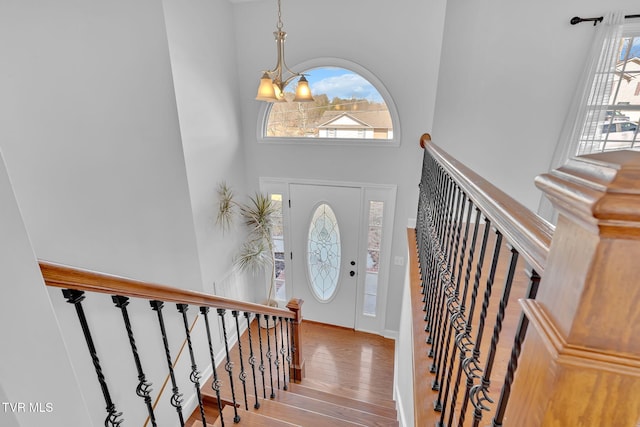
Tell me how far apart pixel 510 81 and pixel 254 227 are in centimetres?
343

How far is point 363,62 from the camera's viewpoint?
10.8 ft

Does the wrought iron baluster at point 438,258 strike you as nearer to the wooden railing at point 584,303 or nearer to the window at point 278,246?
the wooden railing at point 584,303

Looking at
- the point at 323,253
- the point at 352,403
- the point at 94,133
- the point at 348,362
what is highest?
the point at 94,133

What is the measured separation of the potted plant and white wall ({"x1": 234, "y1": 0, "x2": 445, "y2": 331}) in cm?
53

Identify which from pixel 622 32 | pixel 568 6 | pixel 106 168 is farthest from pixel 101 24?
pixel 622 32

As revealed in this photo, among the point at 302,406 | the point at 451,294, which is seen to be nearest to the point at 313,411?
the point at 302,406

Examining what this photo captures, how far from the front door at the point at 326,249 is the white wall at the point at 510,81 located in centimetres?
146

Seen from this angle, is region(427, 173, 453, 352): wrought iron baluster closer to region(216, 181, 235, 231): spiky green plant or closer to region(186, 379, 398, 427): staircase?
region(186, 379, 398, 427): staircase

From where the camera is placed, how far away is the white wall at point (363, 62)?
3.08 meters

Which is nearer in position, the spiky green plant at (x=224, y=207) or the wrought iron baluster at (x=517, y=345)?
the wrought iron baluster at (x=517, y=345)

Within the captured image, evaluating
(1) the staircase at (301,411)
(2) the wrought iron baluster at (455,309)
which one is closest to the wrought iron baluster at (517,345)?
(2) the wrought iron baluster at (455,309)

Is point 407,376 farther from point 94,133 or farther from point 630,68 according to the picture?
point 630,68

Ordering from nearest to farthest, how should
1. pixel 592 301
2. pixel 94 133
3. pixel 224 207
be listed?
pixel 592 301 → pixel 94 133 → pixel 224 207

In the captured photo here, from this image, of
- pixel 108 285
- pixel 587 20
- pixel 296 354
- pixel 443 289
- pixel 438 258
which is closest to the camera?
pixel 108 285
